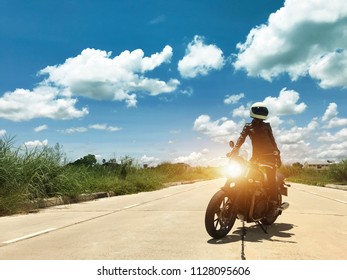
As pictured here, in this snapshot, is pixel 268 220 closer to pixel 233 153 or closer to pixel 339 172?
pixel 233 153

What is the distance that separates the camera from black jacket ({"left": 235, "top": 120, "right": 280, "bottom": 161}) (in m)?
7.61

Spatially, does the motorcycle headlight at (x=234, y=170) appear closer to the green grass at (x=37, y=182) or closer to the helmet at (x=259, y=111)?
the helmet at (x=259, y=111)

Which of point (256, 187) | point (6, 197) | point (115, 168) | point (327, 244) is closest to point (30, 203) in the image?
point (6, 197)

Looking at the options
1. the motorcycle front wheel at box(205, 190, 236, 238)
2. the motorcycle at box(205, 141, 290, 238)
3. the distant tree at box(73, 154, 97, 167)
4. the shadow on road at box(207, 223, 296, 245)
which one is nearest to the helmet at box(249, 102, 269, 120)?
the motorcycle at box(205, 141, 290, 238)

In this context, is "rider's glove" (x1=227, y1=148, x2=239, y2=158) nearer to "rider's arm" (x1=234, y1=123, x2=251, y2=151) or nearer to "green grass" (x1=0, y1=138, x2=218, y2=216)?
"rider's arm" (x1=234, y1=123, x2=251, y2=151)

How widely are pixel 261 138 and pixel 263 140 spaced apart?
5cm

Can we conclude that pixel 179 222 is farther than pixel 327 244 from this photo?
Yes

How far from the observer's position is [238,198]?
7.07m

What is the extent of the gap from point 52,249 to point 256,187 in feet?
10.4

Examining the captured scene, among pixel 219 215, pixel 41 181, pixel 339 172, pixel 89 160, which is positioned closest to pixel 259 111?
pixel 219 215

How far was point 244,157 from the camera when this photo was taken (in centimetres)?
707

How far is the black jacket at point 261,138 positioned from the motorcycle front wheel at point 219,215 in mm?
1076

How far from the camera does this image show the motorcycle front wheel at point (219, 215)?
682 centimetres
